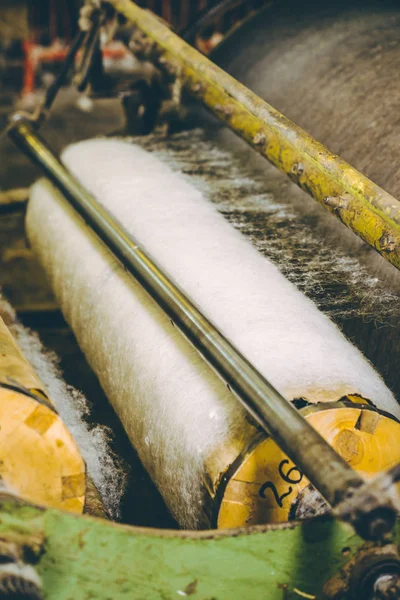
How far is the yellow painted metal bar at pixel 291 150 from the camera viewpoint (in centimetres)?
130

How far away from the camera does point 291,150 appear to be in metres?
1.59

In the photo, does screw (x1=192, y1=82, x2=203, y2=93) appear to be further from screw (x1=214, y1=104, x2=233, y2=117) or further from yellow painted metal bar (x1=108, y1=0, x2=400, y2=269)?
screw (x1=214, y1=104, x2=233, y2=117)

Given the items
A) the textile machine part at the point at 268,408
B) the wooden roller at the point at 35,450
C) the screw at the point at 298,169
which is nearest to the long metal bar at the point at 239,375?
the textile machine part at the point at 268,408

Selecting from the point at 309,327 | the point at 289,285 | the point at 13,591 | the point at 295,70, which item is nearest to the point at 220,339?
the point at 309,327

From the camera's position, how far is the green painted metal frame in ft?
3.08

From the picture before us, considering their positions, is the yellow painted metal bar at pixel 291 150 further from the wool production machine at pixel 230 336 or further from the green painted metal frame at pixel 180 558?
the green painted metal frame at pixel 180 558

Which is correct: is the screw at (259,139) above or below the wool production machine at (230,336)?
above

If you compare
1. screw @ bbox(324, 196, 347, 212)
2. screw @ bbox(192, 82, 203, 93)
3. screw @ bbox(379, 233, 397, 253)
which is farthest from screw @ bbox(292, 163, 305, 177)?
screw @ bbox(192, 82, 203, 93)

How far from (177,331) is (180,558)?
576mm

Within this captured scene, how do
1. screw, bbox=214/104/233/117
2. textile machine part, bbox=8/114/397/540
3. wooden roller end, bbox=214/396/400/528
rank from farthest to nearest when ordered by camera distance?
screw, bbox=214/104/233/117
wooden roller end, bbox=214/396/400/528
textile machine part, bbox=8/114/397/540

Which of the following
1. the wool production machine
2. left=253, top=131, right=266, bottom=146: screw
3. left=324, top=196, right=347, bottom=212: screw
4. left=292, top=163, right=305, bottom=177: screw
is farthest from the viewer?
left=253, top=131, right=266, bottom=146: screw

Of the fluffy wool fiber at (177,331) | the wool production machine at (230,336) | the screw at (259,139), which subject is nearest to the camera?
the wool production machine at (230,336)

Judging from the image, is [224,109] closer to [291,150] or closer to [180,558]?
[291,150]

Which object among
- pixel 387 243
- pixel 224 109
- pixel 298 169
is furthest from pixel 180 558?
pixel 224 109
